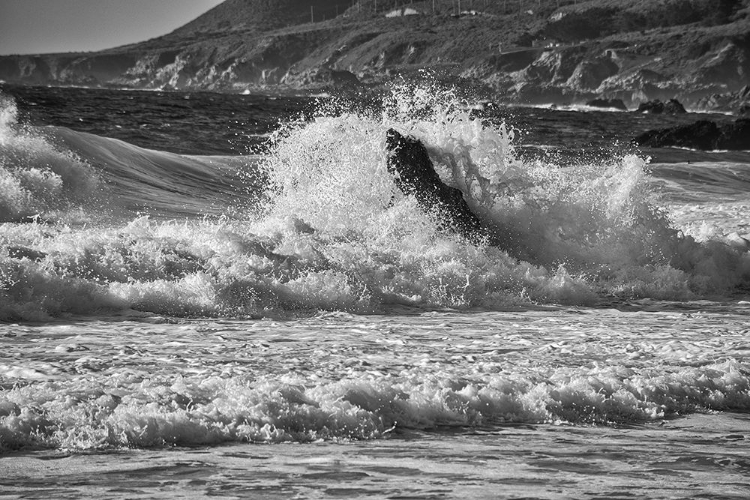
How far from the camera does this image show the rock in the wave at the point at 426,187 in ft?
38.4

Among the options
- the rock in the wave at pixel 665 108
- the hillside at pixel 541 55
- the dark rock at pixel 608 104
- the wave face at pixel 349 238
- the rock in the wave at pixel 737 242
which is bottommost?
the rock in the wave at pixel 737 242

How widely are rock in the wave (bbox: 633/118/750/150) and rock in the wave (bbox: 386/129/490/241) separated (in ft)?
98.2

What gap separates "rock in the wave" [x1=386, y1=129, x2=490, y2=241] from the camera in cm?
1171

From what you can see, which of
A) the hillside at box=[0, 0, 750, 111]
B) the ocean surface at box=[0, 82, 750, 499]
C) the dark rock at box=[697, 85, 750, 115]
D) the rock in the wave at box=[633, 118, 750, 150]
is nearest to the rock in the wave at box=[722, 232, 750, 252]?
the ocean surface at box=[0, 82, 750, 499]

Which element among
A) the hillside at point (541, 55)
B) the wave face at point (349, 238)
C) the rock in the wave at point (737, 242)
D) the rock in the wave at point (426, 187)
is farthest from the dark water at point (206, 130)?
the hillside at point (541, 55)

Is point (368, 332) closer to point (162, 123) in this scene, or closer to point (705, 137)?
point (162, 123)

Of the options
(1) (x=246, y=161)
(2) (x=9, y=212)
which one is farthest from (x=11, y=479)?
(1) (x=246, y=161)

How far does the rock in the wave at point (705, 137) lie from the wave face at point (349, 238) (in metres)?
27.1

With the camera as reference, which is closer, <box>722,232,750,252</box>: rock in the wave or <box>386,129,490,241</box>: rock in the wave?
<box>386,129,490,241</box>: rock in the wave

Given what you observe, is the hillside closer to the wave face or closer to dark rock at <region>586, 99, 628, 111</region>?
dark rock at <region>586, 99, 628, 111</region>

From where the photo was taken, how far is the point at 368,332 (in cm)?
807

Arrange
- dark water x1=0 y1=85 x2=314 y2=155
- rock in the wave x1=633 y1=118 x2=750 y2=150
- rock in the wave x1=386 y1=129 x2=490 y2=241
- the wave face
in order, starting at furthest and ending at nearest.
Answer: rock in the wave x1=633 y1=118 x2=750 y2=150, dark water x1=0 y1=85 x2=314 y2=155, rock in the wave x1=386 y1=129 x2=490 y2=241, the wave face

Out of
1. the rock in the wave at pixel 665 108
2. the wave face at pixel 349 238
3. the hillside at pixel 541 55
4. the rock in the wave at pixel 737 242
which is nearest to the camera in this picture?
the wave face at pixel 349 238

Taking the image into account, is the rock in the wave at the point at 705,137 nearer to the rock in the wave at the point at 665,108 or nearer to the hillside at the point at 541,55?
the rock in the wave at the point at 665,108
